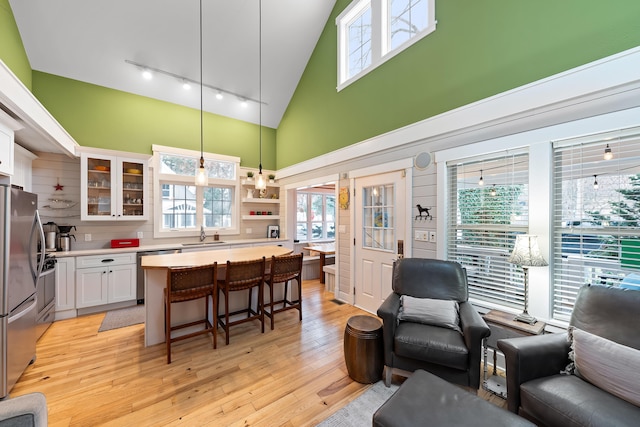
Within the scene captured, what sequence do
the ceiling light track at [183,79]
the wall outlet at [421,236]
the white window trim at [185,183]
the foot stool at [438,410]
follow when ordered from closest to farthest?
the foot stool at [438,410] < the wall outlet at [421,236] < the ceiling light track at [183,79] < the white window trim at [185,183]

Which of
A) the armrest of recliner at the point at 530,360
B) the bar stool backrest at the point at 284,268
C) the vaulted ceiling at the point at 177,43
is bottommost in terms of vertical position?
the armrest of recliner at the point at 530,360

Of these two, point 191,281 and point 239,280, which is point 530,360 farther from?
point 191,281

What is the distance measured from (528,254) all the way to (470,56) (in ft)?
6.70

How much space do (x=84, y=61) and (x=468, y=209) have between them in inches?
229

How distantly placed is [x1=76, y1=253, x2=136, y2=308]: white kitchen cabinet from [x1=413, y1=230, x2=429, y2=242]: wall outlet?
4.18m

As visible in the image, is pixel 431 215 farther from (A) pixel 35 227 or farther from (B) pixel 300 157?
(A) pixel 35 227

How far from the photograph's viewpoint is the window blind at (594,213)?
6.01 ft

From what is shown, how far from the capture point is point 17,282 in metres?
2.09

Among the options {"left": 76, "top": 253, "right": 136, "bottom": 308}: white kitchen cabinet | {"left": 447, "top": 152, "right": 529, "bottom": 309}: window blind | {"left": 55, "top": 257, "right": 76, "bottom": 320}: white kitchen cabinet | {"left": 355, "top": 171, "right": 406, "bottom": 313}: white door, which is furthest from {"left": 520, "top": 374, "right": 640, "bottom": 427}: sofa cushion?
{"left": 55, "top": 257, "right": 76, "bottom": 320}: white kitchen cabinet

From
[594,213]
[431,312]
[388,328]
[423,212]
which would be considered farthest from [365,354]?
[594,213]

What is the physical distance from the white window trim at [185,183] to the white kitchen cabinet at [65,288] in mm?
1255

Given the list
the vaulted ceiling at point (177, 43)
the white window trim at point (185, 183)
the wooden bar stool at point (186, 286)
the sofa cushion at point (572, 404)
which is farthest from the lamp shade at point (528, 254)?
the white window trim at point (185, 183)

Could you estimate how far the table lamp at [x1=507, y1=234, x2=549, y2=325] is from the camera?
201 centimetres

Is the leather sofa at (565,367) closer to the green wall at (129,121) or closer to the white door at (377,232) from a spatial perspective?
the white door at (377,232)
